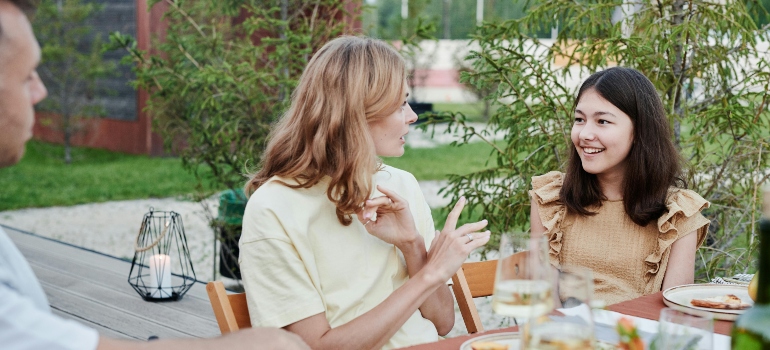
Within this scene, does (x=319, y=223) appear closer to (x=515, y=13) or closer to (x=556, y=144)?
(x=556, y=144)

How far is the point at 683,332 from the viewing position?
1215 mm

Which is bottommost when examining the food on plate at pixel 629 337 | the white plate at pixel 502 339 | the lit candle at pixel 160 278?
the lit candle at pixel 160 278

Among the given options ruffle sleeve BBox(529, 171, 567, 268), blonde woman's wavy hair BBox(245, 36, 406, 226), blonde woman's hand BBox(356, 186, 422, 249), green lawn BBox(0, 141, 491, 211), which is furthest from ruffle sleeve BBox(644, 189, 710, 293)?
green lawn BBox(0, 141, 491, 211)

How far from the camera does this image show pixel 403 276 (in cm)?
205

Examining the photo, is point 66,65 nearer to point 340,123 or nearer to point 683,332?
point 340,123

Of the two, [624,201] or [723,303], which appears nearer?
[723,303]

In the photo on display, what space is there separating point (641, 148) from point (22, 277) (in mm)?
1837

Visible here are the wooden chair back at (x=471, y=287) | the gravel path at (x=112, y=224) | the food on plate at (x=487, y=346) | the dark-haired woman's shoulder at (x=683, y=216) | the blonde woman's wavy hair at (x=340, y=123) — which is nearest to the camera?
the food on plate at (x=487, y=346)

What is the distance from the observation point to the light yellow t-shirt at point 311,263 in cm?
175

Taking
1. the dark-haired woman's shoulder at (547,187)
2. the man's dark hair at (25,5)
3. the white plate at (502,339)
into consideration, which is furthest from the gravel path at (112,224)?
the man's dark hair at (25,5)

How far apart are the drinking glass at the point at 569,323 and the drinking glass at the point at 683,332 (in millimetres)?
148

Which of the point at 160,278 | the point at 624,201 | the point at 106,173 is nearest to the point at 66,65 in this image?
the point at 106,173

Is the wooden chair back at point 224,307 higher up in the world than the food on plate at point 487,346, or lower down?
lower down

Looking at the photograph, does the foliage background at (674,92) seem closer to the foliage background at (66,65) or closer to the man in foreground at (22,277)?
the man in foreground at (22,277)
